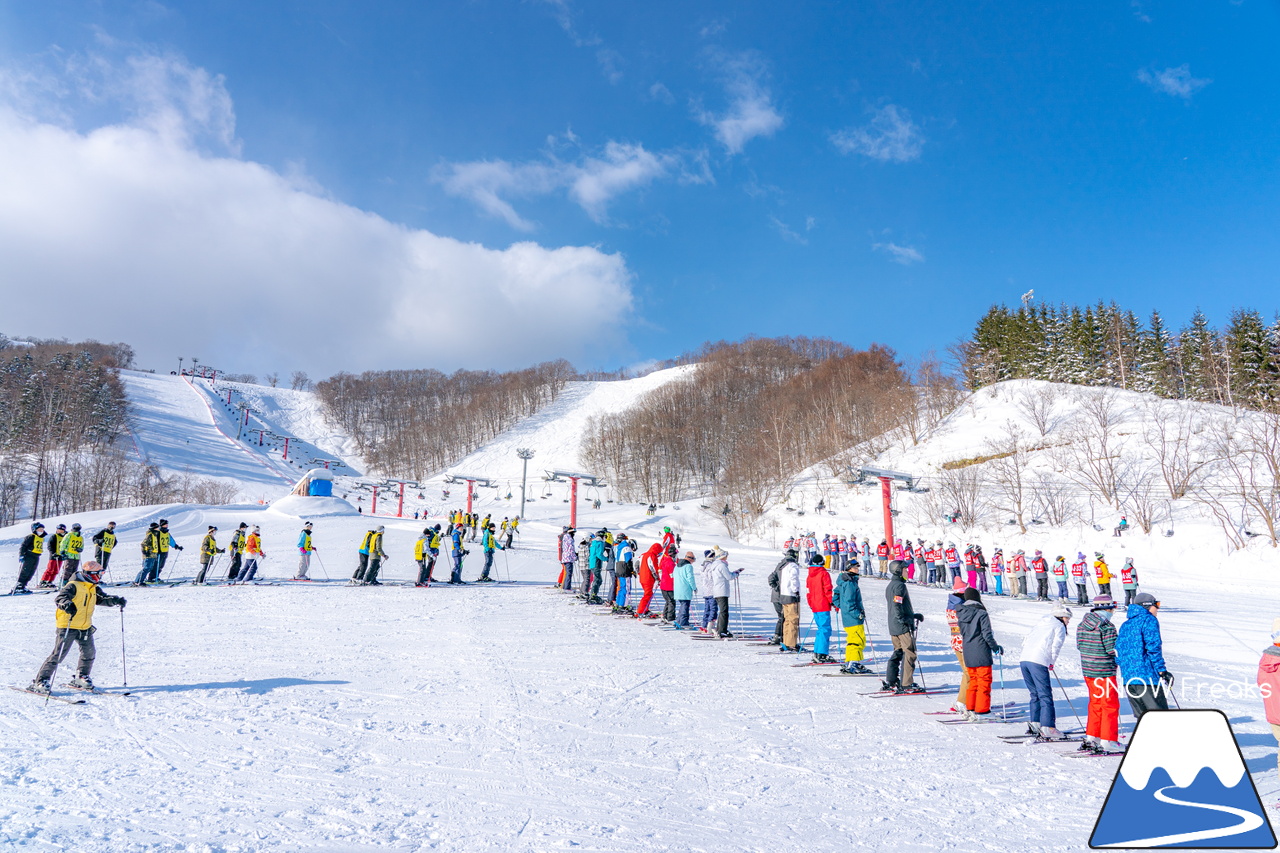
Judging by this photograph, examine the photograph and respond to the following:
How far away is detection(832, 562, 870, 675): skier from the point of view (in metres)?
8.80

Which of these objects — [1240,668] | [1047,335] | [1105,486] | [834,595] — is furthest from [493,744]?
[1047,335]

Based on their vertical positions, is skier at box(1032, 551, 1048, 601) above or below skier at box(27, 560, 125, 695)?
below

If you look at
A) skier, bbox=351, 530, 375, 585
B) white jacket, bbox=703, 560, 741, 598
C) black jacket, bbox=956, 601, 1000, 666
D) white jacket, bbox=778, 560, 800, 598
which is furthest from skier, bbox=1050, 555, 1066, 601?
skier, bbox=351, 530, 375, 585

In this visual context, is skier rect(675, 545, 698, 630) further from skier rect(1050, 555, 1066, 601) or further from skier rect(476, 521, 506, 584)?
skier rect(1050, 555, 1066, 601)

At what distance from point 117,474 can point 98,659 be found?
52929mm

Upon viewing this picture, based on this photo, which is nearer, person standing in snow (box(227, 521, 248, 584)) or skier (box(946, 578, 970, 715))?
skier (box(946, 578, 970, 715))

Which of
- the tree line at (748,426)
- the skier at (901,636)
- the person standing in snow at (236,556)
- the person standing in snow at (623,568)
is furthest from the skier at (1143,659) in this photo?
the tree line at (748,426)

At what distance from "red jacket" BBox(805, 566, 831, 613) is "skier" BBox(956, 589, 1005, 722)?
249 centimetres

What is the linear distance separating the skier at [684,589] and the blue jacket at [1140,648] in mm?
7386

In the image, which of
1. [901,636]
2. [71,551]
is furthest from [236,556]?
[901,636]

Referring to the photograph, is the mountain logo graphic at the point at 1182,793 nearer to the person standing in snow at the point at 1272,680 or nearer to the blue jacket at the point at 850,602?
the person standing in snow at the point at 1272,680

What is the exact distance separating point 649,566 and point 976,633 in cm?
766

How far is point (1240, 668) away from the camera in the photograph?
32.9 feet

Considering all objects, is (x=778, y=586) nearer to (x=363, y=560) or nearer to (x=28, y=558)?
(x=363, y=560)
